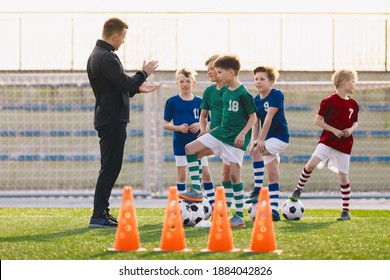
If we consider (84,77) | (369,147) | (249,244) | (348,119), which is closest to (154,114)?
(84,77)

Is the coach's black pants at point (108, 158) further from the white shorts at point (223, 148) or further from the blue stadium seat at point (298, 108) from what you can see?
the blue stadium seat at point (298, 108)

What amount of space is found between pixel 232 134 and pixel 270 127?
883mm

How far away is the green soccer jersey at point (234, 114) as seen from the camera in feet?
31.1

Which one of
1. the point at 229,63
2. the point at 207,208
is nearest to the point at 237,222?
the point at 207,208

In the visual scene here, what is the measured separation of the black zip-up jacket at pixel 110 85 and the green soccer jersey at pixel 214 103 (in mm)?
936

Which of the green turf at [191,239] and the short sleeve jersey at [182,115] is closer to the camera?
the green turf at [191,239]

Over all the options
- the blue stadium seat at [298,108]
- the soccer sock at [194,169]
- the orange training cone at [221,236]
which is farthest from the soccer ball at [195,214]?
the blue stadium seat at [298,108]

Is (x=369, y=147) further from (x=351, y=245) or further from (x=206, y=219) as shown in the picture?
(x=351, y=245)

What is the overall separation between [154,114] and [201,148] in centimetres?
848

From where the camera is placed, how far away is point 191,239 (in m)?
8.07

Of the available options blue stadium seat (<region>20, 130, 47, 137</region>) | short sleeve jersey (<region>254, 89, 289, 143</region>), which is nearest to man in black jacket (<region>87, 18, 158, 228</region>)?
short sleeve jersey (<region>254, 89, 289, 143</region>)

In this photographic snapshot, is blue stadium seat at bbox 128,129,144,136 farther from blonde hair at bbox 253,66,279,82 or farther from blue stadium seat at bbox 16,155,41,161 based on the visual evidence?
blonde hair at bbox 253,66,279,82

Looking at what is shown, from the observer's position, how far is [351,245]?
7754 millimetres
